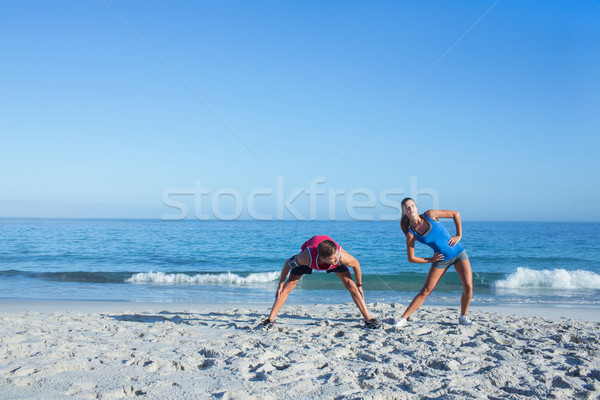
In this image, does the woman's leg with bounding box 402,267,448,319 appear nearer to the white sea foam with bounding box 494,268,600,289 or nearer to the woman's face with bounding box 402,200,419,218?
the woman's face with bounding box 402,200,419,218

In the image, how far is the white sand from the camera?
3.30 meters

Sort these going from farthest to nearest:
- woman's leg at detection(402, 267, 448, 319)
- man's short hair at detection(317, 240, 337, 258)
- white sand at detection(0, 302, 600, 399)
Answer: woman's leg at detection(402, 267, 448, 319)
man's short hair at detection(317, 240, 337, 258)
white sand at detection(0, 302, 600, 399)

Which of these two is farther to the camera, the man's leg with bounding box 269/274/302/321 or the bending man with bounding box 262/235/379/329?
the man's leg with bounding box 269/274/302/321

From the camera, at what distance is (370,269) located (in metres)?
16.7

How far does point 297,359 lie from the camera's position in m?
4.08

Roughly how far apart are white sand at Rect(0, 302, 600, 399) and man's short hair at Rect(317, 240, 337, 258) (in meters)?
0.96

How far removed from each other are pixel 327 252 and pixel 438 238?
1.38 m

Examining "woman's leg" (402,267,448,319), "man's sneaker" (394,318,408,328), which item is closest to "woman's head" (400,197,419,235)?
"woman's leg" (402,267,448,319)

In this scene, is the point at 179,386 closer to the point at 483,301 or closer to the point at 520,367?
the point at 520,367

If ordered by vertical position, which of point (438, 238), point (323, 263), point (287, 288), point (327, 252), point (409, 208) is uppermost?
point (409, 208)

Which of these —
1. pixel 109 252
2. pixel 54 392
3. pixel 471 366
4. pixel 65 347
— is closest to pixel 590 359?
pixel 471 366

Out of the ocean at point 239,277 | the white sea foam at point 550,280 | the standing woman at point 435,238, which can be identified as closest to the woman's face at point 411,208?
the standing woman at point 435,238

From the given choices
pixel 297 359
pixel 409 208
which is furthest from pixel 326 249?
pixel 297 359

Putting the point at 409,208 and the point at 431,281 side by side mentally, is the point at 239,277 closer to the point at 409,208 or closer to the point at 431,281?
the point at 431,281
